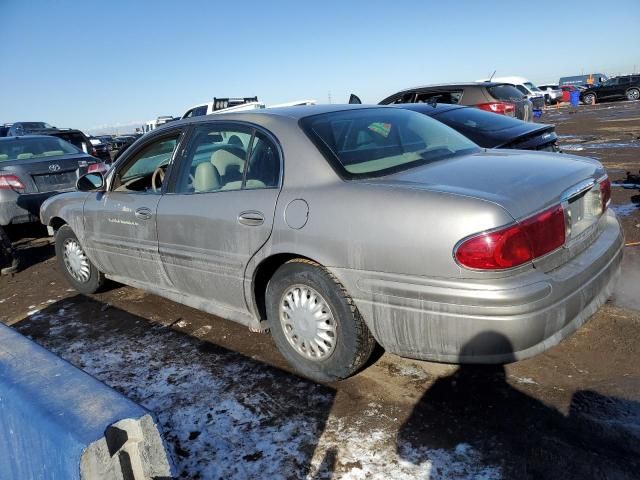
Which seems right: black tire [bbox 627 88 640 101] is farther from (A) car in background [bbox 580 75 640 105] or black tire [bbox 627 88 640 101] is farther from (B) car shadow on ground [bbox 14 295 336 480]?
(B) car shadow on ground [bbox 14 295 336 480]

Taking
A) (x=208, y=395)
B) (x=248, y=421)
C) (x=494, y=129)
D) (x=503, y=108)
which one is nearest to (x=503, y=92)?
(x=503, y=108)

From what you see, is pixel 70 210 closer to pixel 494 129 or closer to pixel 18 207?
pixel 18 207

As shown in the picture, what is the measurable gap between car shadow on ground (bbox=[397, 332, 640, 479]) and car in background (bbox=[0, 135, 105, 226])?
634 cm

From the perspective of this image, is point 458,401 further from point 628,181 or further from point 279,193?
point 628,181

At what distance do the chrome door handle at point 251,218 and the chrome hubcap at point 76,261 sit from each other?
2465mm

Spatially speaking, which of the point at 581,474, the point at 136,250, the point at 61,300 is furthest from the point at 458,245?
the point at 61,300

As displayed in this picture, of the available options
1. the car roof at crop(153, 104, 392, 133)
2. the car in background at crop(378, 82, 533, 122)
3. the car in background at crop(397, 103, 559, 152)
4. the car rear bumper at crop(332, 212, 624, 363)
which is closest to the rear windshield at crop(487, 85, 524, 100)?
the car in background at crop(378, 82, 533, 122)

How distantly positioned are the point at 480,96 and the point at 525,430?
7.79 meters

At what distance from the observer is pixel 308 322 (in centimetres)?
298

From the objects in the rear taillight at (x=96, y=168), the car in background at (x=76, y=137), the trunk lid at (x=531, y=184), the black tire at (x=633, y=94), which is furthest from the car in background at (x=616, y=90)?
the trunk lid at (x=531, y=184)

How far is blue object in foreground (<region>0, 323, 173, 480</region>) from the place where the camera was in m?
1.67

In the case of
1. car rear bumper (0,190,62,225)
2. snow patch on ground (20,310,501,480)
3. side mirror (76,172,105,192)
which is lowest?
snow patch on ground (20,310,501,480)

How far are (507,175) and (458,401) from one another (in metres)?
1.20

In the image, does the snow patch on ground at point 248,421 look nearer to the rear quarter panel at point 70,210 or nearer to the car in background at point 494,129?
the rear quarter panel at point 70,210
